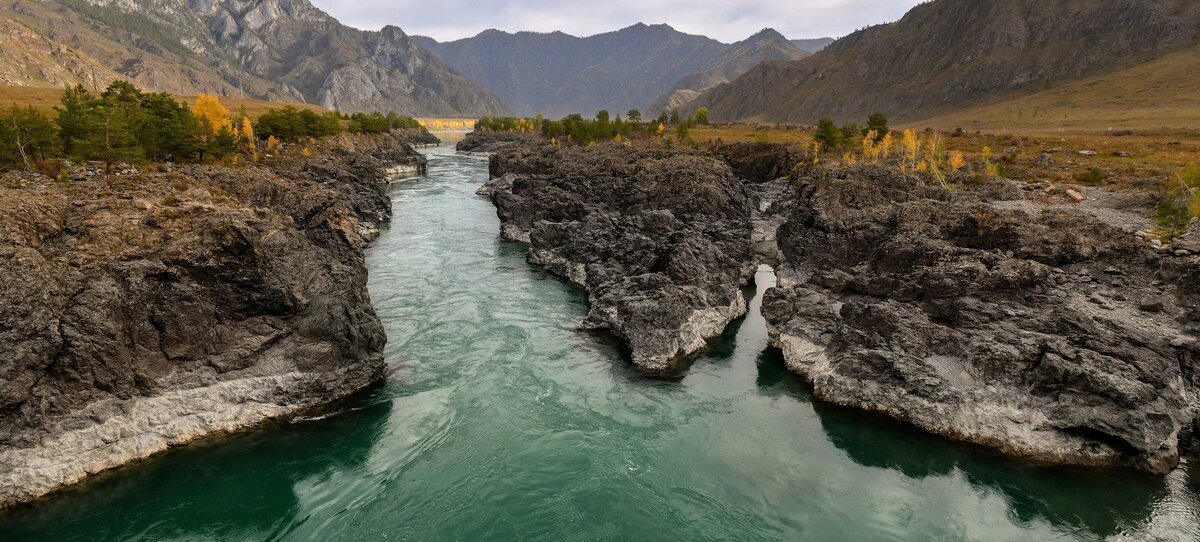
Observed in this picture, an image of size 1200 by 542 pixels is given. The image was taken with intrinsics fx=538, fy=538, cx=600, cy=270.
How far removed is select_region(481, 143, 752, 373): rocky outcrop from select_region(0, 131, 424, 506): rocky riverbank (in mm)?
13855

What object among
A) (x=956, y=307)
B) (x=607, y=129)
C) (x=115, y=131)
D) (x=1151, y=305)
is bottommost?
(x=956, y=307)

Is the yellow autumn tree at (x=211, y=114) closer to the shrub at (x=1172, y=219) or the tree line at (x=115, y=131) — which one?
the tree line at (x=115, y=131)

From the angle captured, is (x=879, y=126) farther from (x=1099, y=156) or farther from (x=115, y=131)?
(x=115, y=131)

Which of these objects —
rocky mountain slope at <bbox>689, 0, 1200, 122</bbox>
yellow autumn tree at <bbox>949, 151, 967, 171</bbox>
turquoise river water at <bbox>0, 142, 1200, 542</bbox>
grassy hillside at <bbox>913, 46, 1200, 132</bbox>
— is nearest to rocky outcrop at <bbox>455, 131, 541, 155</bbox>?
grassy hillside at <bbox>913, 46, 1200, 132</bbox>

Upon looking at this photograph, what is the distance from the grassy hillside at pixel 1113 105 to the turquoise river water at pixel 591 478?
9610 centimetres

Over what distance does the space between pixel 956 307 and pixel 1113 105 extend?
447ft

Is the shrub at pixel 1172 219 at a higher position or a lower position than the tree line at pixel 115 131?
lower

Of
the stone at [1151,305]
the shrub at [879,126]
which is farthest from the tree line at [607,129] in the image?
the stone at [1151,305]

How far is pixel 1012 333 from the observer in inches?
920

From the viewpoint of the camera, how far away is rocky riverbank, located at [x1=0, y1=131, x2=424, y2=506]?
691 inches

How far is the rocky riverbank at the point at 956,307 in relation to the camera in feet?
67.8

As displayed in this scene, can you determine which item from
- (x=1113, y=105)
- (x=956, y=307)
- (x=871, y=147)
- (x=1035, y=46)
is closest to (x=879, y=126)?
(x=871, y=147)

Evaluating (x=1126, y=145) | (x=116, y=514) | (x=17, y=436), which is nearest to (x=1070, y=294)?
(x=116, y=514)

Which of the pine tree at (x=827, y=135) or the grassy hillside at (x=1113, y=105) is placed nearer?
the pine tree at (x=827, y=135)
